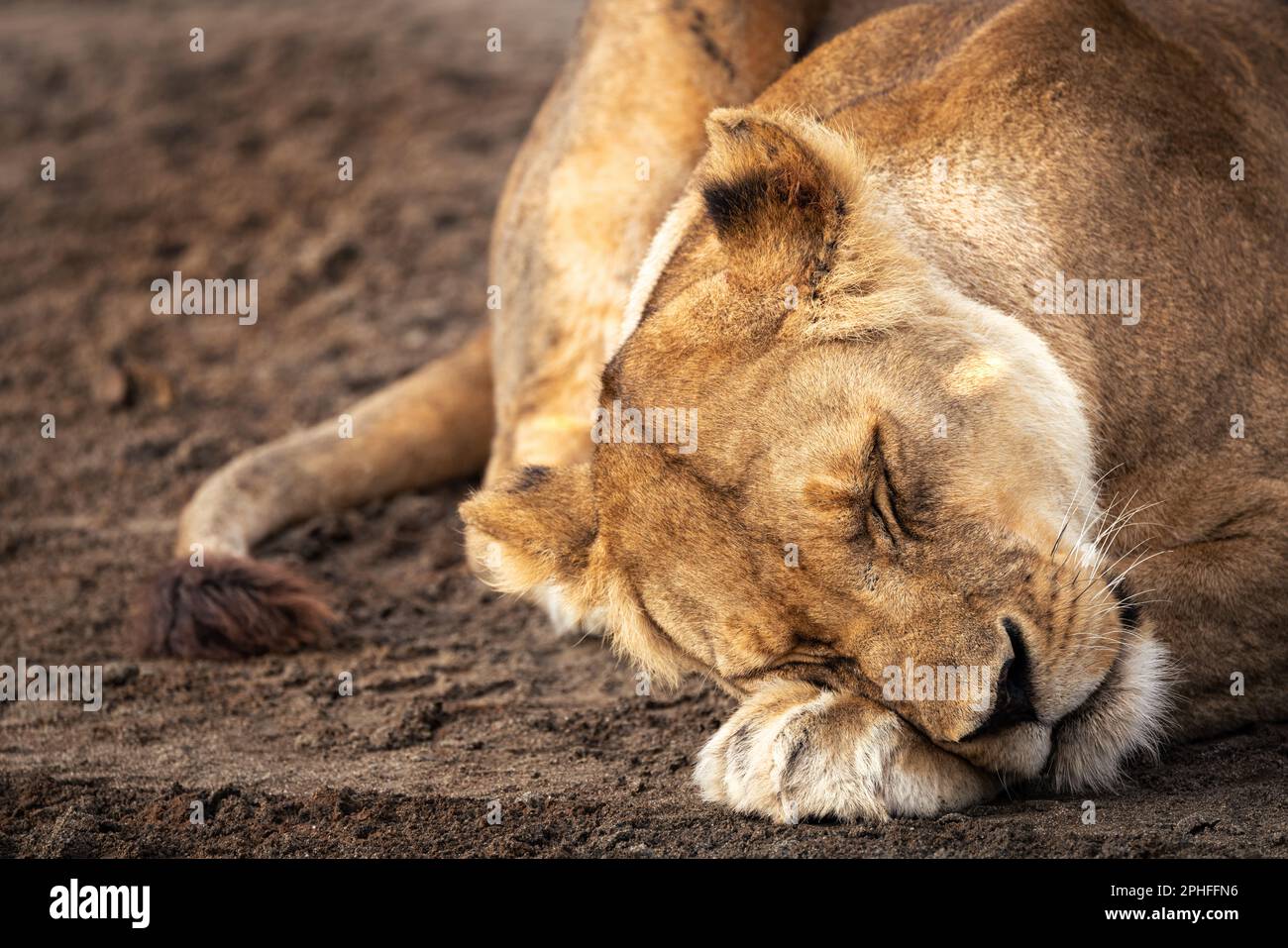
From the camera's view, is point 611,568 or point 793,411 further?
→ point 611,568

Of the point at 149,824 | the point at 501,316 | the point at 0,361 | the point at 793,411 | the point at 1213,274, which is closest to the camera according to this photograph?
the point at 793,411

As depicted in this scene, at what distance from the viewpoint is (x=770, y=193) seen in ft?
8.80

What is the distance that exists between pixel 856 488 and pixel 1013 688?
388 mm

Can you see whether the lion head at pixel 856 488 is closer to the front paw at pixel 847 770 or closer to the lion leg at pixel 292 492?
the front paw at pixel 847 770

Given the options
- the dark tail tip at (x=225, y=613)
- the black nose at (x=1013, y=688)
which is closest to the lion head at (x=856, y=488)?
the black nose at (x=1013, y=688)

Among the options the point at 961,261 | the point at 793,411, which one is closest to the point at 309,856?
the point at 793,411

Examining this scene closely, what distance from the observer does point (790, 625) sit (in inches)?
105

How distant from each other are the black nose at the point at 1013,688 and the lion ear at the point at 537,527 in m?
0.84

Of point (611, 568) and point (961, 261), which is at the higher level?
point (961, 261)

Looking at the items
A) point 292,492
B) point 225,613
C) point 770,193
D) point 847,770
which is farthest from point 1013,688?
point 292,492

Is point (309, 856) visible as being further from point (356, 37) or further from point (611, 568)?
point (356, 37)

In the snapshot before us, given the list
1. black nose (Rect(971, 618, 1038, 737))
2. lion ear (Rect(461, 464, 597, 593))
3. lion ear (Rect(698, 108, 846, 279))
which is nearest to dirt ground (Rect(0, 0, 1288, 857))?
black nose (Rect(971, 618, 1038, 737))

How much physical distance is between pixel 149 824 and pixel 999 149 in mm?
1971

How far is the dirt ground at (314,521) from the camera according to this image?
9.01 ft
